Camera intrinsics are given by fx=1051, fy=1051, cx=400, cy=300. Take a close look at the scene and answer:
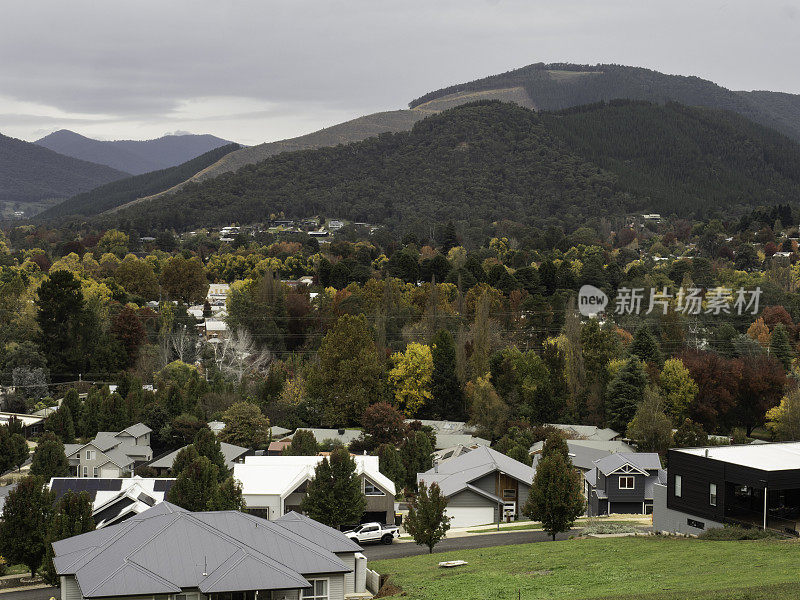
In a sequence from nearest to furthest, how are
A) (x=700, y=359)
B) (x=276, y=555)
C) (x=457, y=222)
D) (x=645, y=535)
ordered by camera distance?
(x=276, y=555) < (x=645, y=535) < (x=700, y=359) < (x=457, y=222)

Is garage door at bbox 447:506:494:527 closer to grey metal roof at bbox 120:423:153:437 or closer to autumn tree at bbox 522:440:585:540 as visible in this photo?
autumn tree at bbox 522:440:585:540

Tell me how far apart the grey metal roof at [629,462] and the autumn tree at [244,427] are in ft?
74.5

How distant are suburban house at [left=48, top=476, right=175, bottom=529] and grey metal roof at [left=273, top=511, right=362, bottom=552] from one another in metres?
8.02

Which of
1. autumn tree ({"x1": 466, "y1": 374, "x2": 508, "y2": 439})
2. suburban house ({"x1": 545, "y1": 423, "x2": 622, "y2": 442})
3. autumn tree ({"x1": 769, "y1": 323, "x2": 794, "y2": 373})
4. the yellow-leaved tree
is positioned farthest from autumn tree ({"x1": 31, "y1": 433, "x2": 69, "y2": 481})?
autumn tree ({"x1": 769, "y1": 323, "x2": 794, "y2": 373})

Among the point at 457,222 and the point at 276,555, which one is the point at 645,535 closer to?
the point at 276,555

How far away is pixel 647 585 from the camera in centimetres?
2614

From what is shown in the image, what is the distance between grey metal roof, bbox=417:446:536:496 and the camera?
50.3 m

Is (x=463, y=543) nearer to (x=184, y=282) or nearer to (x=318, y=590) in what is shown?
(x=318, y=590)

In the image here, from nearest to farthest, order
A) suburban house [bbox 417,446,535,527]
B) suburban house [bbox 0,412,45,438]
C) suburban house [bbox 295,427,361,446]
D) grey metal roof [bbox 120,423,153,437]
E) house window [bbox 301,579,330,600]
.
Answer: house window [bbox 301,579,330,600] < suburban house [bbox 417,446,535,527] < grey metal roof [bbox 120,423,153,437] < suburban house [bbox 295,427,361,446] < suburban house [bbox 0,412,45,438]

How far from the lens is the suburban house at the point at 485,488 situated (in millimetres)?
49594

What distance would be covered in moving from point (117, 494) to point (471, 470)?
17.1 metres

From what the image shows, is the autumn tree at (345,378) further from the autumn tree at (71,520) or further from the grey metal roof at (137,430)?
the autumn tree at (71,520)

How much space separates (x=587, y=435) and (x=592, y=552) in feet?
116

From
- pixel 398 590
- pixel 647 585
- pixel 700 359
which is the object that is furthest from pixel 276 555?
pixel 700 359
